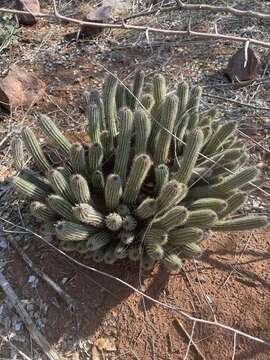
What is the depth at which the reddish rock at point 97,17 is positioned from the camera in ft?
15.0

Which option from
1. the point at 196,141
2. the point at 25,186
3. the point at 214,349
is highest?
the point at 196,141

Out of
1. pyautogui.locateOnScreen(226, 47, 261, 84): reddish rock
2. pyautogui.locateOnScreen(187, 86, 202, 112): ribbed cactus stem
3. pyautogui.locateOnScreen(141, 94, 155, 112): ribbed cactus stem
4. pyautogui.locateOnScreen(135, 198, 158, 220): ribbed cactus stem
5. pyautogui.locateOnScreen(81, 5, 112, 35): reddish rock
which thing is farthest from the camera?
pyautogui.locateOnScreen(81, 5, 112, 35): reddish rock

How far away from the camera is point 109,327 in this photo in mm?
2406

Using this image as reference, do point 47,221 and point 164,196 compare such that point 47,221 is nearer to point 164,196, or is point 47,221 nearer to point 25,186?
point 25,186

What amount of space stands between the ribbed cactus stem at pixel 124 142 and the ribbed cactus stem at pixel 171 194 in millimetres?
272

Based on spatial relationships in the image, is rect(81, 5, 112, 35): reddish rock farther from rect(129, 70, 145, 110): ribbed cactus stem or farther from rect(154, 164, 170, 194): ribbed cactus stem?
rect(154, 164, 170, 194): ribbed cactus stem

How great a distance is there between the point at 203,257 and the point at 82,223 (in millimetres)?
711

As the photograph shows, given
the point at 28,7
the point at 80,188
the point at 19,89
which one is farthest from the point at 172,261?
the point at 28,7

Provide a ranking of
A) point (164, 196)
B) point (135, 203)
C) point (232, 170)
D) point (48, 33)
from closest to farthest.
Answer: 1. point (164, 196)
2. point (135, 203)
3. point (232, 170)
4. point (48, 33)

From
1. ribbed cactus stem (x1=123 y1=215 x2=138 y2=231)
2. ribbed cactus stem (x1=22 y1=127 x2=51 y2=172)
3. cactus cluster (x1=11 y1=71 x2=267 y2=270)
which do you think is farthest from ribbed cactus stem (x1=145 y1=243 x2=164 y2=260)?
ribbed cactus stem (x1=22 y1=127 x2=51 y2=172)

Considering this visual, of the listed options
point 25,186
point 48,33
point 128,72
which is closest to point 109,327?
point 25,186

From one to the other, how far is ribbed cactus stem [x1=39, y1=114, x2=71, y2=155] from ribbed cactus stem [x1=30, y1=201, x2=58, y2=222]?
40 centimetres

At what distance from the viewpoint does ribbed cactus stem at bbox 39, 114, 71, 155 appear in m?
2.62

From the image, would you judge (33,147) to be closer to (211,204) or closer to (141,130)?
(141,130)
